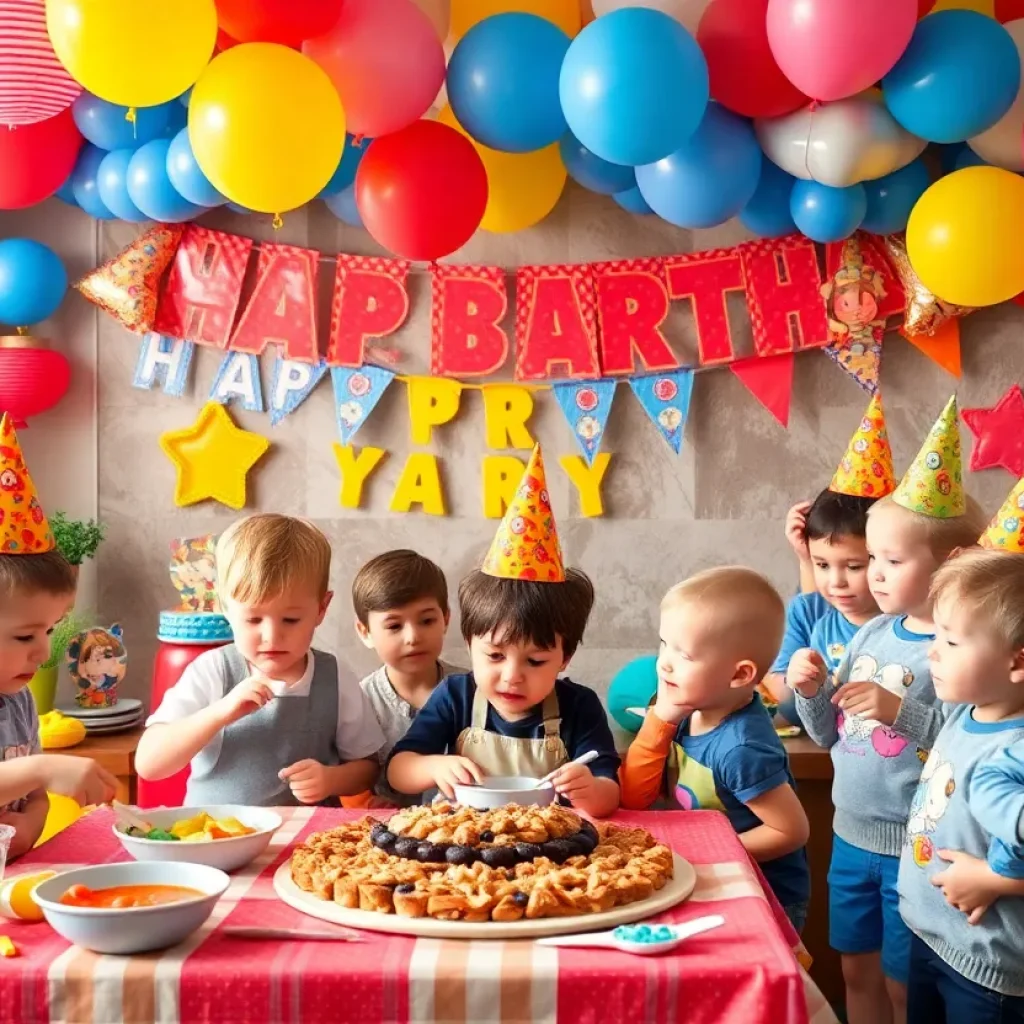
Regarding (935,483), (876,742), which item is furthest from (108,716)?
(935,483)

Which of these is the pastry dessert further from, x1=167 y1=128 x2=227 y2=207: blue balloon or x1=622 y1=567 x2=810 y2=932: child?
x1=167 y1=128 x2=227 y2=207: blue balloon

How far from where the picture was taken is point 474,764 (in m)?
1.93

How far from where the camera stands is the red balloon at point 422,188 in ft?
8.73

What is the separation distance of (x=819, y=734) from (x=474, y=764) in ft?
2.12

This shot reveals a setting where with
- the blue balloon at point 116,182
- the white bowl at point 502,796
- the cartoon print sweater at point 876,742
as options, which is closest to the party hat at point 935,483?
the cartoon print sweater at point 876,742

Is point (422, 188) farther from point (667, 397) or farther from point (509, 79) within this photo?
point (667, 397)

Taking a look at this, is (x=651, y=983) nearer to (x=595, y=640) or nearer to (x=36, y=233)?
(x=595, y=640)

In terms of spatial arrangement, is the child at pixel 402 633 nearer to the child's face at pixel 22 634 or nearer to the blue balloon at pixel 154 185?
the child's face at pixel 22 634

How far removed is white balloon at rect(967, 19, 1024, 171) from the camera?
2.71 m

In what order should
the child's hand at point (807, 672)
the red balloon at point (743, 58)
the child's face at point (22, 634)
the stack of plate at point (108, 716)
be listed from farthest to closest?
the stack of plate at point (108, 716)
the red balloon at point (743, 58)
the child's hand at point (807, 672)
the child's face at point (22, 634)

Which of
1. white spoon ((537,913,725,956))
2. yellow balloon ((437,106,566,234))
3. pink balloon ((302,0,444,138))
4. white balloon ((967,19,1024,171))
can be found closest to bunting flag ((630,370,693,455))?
yellow balloon ((437,106,566,234))

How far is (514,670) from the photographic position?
1.96 metres

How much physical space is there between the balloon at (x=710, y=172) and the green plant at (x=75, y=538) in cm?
160

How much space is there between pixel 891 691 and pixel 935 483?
0.36 meters
